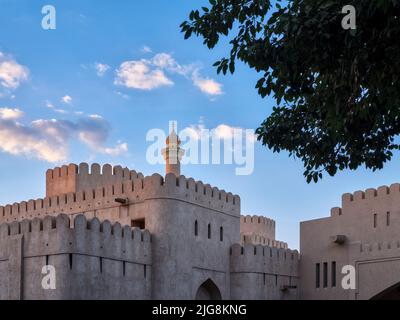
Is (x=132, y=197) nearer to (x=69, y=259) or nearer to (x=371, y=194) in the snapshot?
(x=69, y=259)

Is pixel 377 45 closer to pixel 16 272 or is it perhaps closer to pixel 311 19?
pixel 311 19

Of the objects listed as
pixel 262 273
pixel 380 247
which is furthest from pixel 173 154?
pixel 380 247

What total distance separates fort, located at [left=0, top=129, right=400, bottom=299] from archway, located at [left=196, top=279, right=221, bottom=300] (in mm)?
47

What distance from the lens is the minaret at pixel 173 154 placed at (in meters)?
35.2

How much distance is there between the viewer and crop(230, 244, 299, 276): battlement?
32062 mm

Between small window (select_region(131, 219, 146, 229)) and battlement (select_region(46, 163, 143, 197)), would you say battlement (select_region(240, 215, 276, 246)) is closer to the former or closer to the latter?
battlement (select_region(46, 163, 143, 197))

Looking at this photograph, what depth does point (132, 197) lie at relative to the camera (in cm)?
2956

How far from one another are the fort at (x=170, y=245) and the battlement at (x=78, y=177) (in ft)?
0.17

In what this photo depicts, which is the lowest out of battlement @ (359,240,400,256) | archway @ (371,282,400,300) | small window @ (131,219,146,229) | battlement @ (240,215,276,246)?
archway @ (371,282,400,300)

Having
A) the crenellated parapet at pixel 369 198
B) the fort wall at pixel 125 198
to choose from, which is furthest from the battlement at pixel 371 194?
the fort wall at pixel 125 198

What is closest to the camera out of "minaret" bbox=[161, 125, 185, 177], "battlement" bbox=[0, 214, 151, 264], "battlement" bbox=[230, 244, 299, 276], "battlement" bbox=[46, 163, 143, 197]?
"battlement" bbox=[0, 214, 151, 264]

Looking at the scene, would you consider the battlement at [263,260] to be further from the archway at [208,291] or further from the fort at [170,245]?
the archway at [208,291]

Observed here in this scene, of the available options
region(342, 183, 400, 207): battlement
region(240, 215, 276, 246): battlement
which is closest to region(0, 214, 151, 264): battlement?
region(342, 183, 400, 207): battlement
